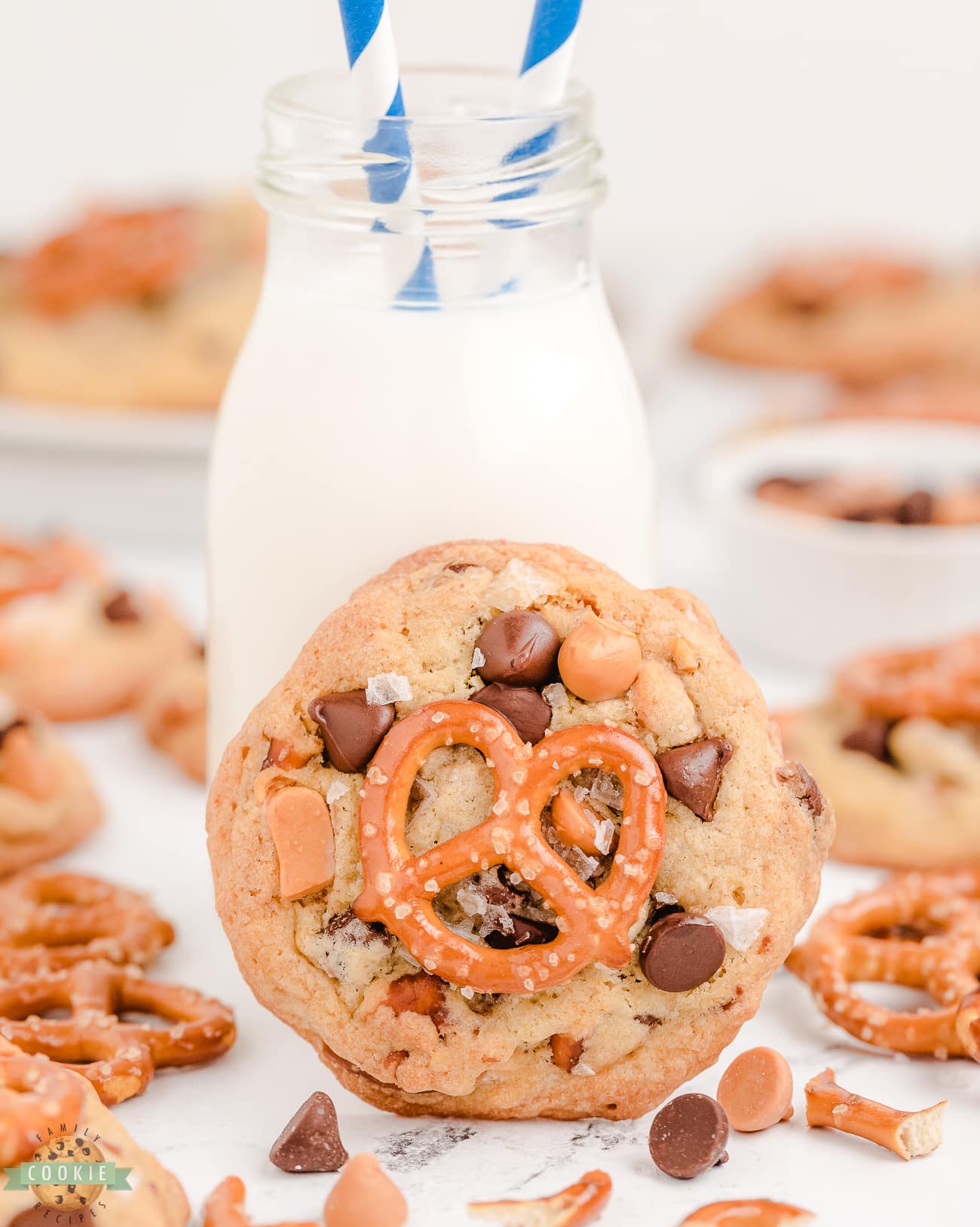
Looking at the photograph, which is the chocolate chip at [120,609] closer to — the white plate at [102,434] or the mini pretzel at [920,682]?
the white plate at [102,434]

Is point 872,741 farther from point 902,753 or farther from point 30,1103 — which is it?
point 30,1103

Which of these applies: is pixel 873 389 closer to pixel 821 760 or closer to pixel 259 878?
pixel 821 760

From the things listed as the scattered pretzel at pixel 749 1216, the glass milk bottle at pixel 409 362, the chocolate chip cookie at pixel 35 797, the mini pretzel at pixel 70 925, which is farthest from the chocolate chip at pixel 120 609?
the scattered pretzel at pixel 749 1216

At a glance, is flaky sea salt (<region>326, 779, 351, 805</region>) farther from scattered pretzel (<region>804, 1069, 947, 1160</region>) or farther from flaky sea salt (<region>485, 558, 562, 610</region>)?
scattered pretzel (<region>804, 1069, 947, 1160</region>)

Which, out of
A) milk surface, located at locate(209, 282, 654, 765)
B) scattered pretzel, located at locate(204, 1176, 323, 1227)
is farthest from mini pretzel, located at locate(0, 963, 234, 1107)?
milk surface, located at locate(209, 282, 654, 765)

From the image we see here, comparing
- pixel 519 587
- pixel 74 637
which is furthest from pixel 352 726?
pixel 74 637
